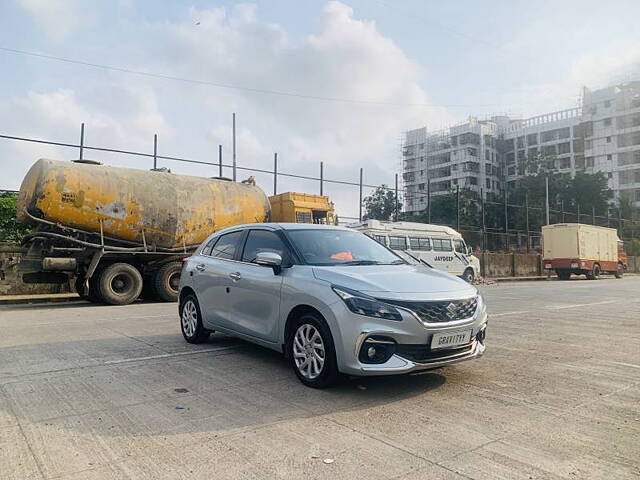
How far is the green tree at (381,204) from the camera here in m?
22.7

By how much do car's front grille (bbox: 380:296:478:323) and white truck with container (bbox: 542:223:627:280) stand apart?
26908 mm

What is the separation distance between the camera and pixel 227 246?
21.1 feet

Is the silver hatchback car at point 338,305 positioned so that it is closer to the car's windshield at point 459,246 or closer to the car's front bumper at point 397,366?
the car's front bumper at point 397,366

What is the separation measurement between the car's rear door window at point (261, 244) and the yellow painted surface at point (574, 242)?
26809mm

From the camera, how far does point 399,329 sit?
4.21 metres

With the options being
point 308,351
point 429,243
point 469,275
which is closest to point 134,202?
point 308,351

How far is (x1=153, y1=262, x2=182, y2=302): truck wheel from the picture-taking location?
1375 centimetres

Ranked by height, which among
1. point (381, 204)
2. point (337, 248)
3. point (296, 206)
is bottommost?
point (337, 248)

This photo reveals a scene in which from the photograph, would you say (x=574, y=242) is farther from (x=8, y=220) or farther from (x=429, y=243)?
(x=8, y=220)

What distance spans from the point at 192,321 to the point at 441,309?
3.70 metres

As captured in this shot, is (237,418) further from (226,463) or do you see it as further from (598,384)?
(598,384)

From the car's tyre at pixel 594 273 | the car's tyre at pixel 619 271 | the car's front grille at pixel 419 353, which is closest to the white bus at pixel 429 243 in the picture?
the car's tyre at pixel 594 273

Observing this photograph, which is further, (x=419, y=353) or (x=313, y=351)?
(x=313, y=351)

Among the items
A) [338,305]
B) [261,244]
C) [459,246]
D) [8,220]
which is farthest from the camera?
[459,246]
